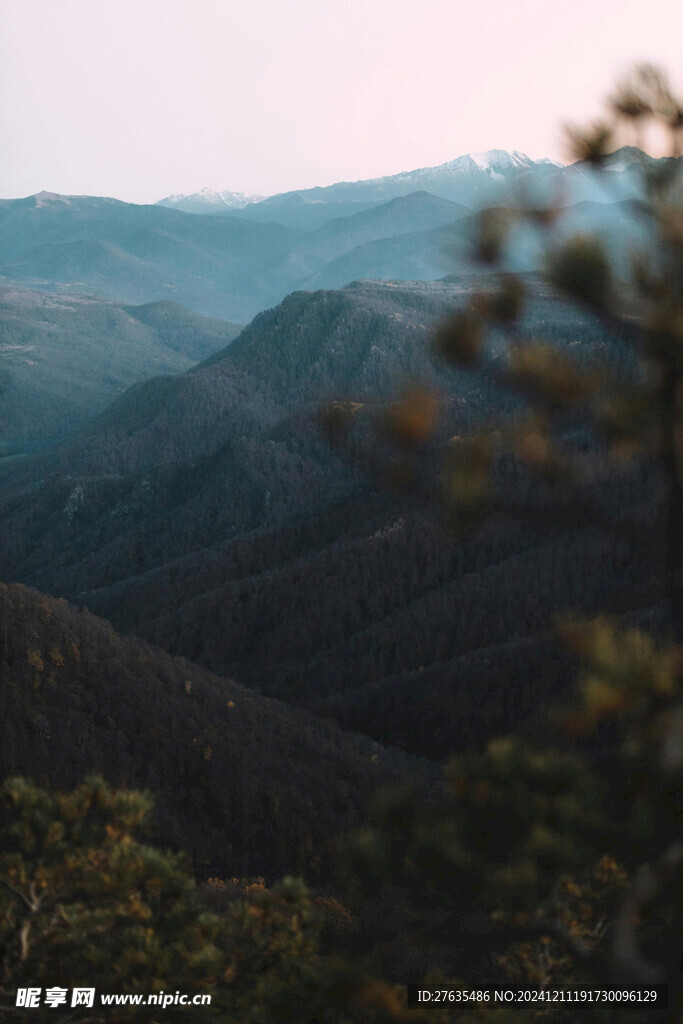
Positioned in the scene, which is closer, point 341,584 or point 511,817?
point 511,817

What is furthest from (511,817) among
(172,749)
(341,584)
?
(341,584)

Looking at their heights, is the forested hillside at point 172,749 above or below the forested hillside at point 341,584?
above

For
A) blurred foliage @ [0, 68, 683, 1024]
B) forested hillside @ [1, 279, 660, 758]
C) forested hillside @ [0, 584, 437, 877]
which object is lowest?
forested hillside @ [1, 279, 660, 758]

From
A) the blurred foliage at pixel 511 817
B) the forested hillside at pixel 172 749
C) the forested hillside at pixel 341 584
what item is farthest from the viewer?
the forested hillside at pixel 341 584

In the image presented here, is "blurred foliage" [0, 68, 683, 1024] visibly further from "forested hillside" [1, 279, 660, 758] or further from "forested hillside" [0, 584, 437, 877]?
"forested hillside" [1, 279, 660, 758]

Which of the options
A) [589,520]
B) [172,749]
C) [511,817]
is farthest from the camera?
[172,749]

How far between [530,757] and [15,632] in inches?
1876

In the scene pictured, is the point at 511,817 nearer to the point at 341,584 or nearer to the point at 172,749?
the point at 172,749

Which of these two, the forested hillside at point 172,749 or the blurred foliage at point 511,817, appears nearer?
the blurred foliage at point 511,817

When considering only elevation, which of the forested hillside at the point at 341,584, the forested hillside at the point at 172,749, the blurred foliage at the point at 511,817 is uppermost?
the blurred foliage at the point at 511,817

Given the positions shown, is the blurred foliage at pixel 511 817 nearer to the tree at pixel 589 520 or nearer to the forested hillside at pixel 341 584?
the tree at pixel 589 520

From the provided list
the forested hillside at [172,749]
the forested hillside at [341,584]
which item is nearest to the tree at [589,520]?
the forested hillside at [341,584]

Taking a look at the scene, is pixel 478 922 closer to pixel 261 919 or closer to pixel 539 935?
pixel 539 935

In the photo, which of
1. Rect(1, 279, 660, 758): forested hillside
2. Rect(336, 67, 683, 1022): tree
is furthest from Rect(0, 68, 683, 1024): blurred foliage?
Rect(1, 279, 660, 758): forested hillside
